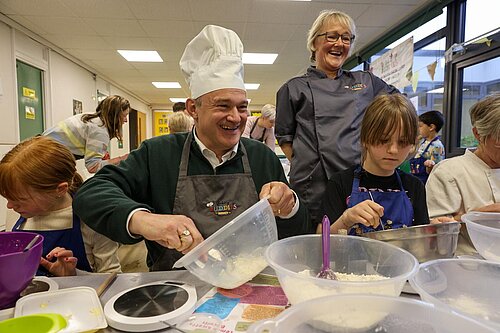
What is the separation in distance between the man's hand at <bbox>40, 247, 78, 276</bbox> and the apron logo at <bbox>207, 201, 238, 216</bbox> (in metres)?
0.42

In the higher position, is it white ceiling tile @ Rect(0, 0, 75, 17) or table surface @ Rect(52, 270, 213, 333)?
white ceiling tile @ Rect(0, 0, 75, 17)

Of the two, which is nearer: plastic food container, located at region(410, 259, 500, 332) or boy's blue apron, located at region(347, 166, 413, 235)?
plastic food container, located at region(410, 259, 500, 332)

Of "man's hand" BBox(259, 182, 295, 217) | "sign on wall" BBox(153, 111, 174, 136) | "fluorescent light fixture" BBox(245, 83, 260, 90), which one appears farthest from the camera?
"sign on wall" BBox(153, 111, 174, 136)

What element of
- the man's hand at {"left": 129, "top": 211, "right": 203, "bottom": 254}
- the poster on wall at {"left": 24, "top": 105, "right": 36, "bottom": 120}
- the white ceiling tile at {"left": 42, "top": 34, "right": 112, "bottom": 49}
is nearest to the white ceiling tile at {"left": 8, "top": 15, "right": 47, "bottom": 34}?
the white ceiling tile at {"left": 42, "top": 34, "right": 112, "bottom": 49}

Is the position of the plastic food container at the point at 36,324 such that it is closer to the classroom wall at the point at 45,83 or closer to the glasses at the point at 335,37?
the glasses at the point at 335,37

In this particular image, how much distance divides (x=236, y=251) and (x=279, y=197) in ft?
0.71

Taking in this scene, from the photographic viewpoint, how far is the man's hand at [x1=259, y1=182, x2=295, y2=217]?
837mm

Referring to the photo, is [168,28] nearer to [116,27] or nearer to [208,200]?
[116,27]

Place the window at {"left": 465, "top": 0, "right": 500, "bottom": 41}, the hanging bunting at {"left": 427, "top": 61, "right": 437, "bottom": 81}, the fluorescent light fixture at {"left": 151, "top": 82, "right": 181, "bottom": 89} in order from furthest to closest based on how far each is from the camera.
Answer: the fluorescent light fixture at {"left": 151, "top": 82, "right": 181, "bottom": 89}
the hanging bunting at {"left": 427, "top": 61, "right": 437, "bottom": 81}
the window at {"left": 465, "top": 0, "right": 500, "bottom": 41}

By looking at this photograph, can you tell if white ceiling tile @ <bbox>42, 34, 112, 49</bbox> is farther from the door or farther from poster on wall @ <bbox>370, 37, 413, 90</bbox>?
poster on wall @ <bbox>370, 37, 413, 90</bbox>

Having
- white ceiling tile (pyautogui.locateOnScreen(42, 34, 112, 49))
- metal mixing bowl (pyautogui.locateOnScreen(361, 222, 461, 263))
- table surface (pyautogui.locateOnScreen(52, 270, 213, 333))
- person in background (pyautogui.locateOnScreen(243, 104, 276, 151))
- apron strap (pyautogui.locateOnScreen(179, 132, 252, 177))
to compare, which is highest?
white ceiling tile (pyautogui.locateOnScreen(42, 34, 112, 49))

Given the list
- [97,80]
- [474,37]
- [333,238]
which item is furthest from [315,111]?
[97,80]

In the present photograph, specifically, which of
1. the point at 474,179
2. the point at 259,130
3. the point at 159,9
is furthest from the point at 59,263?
the point at 159,9

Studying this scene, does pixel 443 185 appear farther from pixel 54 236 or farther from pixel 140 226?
pixel 54 236
